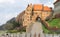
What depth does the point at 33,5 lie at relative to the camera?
2152 inches

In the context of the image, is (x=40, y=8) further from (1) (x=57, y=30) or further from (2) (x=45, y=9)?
(1) (x=57, y=30)

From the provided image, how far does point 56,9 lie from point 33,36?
18.8 m

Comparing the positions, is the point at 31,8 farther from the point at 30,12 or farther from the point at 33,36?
the point at 33,36

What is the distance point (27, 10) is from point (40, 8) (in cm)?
541

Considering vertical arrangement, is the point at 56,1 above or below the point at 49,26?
above

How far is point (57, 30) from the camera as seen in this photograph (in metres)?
19.5


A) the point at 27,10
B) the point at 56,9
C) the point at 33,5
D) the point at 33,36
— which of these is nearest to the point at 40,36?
the point at 33,36

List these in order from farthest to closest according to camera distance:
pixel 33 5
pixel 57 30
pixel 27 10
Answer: pixel 33 5 < pixel 27 10 < pixel 57 30

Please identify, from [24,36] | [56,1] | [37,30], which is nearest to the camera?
[24,36]

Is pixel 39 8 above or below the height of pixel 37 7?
below

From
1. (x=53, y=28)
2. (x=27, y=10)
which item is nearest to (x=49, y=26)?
(x=53, y=28)

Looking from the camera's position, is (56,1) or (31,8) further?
(31,8)

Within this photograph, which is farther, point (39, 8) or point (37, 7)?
point (39, 8)

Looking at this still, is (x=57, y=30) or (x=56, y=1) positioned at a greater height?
(x=56, y=1)
